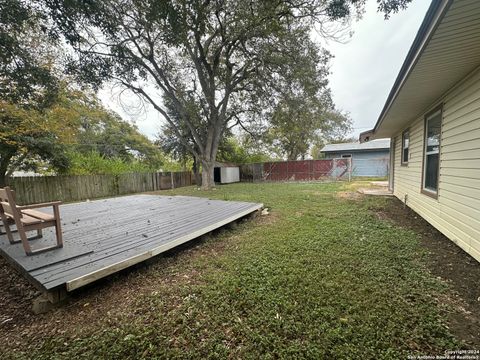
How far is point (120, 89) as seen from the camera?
29.9 feet

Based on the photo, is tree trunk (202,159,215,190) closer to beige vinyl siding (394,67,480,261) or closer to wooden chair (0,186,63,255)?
wooden chair (0,186,63,255)

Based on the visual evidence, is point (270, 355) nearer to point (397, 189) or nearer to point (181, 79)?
point (397, 189)

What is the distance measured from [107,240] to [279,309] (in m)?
2.51

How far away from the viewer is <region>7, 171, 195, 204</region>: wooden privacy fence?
835 centimetres

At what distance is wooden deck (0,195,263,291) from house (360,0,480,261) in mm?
3583

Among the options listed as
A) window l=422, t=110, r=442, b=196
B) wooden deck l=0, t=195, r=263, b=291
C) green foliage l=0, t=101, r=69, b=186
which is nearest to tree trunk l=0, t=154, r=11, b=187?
green foliage l=0, t=101, r=69, b=186

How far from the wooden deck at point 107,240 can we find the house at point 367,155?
1366cm

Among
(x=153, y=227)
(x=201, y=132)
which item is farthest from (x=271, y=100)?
(x=153, y=227)

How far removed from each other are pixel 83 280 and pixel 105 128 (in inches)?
755

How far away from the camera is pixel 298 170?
15367 millimetres

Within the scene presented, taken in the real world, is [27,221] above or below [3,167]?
below

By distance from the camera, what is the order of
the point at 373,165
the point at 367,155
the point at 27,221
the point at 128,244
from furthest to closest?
the point at 367,155
the point at 373,165
the point at 128,244
the point at 27,221

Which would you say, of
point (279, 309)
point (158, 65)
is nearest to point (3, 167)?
point (158, 65)

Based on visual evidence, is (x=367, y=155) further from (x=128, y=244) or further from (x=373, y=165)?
(x=128, y=244)
